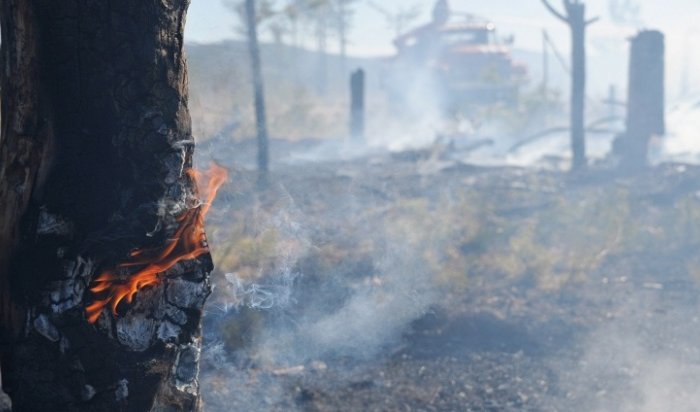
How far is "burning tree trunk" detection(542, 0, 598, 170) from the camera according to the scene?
1312cm

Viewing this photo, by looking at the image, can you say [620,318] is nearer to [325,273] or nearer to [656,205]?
[325,273]

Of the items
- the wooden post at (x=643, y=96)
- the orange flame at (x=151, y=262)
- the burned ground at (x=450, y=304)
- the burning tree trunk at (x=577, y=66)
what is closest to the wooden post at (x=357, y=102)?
the burning tree trunk at (x=577, y=66)

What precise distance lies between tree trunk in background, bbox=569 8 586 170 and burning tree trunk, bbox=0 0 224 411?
1195cm

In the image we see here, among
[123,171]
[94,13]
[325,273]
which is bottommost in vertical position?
[325,273]

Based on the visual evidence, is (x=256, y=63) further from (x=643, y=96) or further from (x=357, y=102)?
(x=643, y=96)

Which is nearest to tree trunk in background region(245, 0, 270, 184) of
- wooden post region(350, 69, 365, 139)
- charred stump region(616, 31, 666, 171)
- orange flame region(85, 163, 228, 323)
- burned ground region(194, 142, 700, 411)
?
burned ground region(194, 142, 700, 411)

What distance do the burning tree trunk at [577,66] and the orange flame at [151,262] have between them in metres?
11.8

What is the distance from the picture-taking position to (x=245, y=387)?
4.64m

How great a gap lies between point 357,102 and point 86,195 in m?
14.4

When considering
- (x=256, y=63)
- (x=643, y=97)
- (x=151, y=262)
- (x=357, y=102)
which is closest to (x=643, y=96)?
(x=643, y=97)

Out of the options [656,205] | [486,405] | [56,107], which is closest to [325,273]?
[486,405]

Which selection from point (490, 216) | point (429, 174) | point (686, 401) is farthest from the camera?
point (429, 174)

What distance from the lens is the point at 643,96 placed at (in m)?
13.1

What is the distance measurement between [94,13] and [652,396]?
427 centimetres
